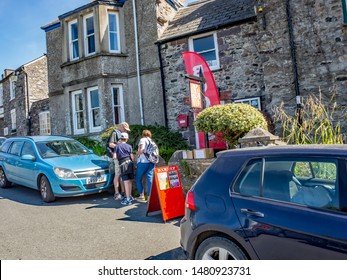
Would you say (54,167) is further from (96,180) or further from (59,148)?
(59,148)

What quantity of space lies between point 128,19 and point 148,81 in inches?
125

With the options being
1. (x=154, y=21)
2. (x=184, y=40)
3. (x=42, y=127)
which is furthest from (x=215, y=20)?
(x=42, y=127)

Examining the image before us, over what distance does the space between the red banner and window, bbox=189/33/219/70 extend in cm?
105

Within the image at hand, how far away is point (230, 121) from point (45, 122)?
15.4 m

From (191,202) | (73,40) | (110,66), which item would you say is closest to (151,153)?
(191,202)

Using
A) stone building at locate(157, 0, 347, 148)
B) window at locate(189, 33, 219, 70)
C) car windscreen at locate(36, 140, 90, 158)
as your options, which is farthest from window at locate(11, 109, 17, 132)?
window at locate(189, 33, 219, 70)

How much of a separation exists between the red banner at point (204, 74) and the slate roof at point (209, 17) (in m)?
1.87

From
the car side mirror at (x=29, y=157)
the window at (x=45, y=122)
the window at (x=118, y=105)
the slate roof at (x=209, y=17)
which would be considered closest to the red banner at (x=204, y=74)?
the slate roof at (x=209, y=17)

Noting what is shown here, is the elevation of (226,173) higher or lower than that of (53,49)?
lower

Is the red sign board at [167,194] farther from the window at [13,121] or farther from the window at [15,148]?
the window at [13,121]

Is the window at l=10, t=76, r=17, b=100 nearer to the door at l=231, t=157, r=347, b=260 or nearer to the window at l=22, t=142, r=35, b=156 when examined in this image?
the window at l=22, t=142, r=35, b=156

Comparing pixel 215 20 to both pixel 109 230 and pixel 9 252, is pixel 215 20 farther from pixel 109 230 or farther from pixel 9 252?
pixel 9 252

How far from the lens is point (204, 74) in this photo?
10.3 m

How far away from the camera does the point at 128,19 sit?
42.8 ft
